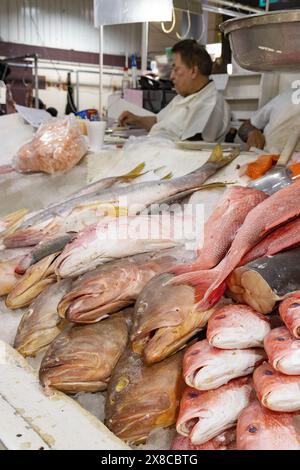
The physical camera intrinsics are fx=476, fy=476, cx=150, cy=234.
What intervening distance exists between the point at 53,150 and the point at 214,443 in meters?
2.11

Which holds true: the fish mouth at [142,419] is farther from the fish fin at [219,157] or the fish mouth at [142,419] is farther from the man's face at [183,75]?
the man's face at [183,75]

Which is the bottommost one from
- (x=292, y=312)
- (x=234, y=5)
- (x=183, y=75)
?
(x=292, y=312)

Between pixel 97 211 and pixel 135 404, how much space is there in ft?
3.59

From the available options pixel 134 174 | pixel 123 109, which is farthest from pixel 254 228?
pixel 123 109

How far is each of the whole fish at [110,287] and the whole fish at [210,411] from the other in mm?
354

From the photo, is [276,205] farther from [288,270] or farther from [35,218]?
[35,218]

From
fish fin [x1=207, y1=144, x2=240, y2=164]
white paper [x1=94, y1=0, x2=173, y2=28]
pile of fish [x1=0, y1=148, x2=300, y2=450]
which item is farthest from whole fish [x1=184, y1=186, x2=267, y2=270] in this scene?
white paper [x1=94, y1=0, x2=173, y2=28]

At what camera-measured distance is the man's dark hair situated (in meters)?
4.25

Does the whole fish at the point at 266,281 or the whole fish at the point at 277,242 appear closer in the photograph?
the whole fish at the point at 266,281

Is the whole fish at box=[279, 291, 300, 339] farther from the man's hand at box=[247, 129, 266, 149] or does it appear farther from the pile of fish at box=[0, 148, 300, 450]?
the man's hand at box=[247, 129, 266, 149]

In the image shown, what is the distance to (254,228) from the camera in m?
1.34

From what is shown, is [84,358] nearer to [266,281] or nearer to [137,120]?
[266,281]

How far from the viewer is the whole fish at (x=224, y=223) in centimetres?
139

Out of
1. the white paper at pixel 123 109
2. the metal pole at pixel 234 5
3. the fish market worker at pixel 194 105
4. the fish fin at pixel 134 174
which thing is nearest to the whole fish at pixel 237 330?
the fish fin at pixel 134 174
